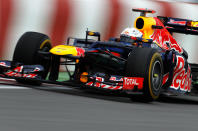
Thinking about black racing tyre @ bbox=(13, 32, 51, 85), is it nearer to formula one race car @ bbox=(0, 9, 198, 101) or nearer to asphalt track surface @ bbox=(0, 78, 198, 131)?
formula one race car @ bbox=(0, 9, 198, 101)

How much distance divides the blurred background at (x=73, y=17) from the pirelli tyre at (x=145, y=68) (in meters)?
3.09

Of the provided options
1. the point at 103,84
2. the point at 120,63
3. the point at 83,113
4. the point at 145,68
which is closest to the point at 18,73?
the point at 103,84

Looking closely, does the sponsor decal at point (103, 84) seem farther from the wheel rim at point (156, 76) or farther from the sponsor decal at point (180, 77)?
the sponsor decal at point (180, 77)

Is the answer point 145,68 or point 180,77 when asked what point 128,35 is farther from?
point 145,68

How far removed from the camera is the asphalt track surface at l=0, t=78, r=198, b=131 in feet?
16.9

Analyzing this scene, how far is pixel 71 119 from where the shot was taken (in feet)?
18.0

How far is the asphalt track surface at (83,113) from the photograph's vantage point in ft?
16.9

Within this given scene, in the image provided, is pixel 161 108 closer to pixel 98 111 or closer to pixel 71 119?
pixel 98 111

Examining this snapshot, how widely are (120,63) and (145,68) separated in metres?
0.54

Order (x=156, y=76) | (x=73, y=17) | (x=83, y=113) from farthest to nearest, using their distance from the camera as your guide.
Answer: (x=73, y=17) < (x=156, y=76) < (x=83, y=113)

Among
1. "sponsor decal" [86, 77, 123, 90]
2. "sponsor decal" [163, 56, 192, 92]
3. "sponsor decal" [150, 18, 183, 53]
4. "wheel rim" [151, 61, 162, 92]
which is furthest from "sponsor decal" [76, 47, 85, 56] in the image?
"sponsor decal" [163, 56, 192, 92]

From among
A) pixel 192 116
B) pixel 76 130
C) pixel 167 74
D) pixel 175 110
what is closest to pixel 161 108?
pixel 175 110

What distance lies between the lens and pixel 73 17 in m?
10.8

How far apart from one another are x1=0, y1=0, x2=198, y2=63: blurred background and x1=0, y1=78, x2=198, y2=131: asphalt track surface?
2.16 metres
